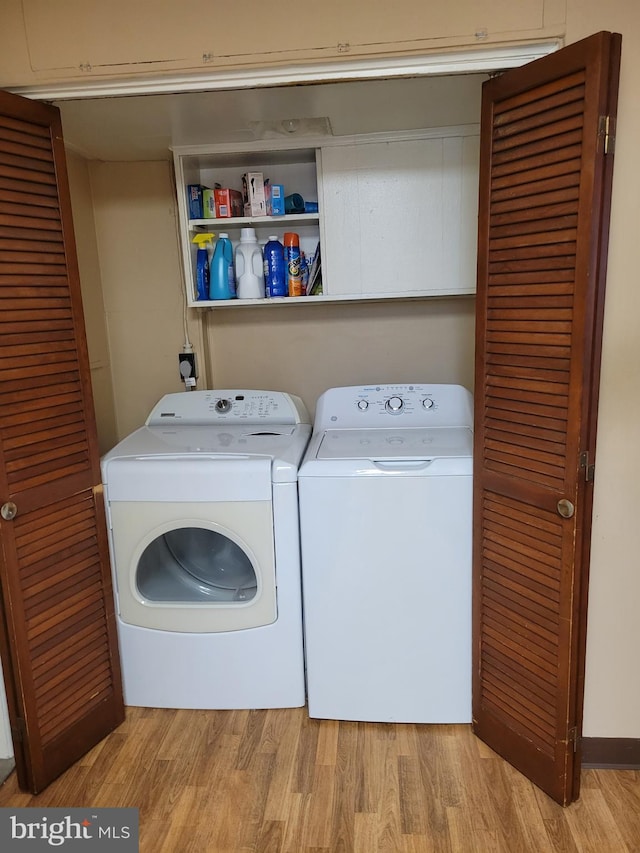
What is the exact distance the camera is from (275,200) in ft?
8.00

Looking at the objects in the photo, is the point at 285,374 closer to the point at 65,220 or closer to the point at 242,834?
the point at 65,220

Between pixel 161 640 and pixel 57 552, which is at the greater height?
pixel 57 552

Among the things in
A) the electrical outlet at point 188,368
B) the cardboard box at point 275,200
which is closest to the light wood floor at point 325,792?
the electrical outlet at point 188,368

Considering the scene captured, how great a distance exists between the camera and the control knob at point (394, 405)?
93.7 inches

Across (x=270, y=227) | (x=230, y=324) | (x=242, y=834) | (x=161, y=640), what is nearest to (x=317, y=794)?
Result: (x=242, y=834)

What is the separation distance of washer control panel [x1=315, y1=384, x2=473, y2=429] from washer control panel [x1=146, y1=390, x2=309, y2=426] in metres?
0.15

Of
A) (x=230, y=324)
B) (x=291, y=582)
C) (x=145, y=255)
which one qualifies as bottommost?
(x=291, y=582)

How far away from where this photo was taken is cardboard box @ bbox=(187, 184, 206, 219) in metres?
2.45

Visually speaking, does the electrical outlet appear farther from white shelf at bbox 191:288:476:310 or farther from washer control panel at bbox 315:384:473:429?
washer control panel at bbox 315:384:473:429

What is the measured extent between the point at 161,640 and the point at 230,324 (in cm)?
139

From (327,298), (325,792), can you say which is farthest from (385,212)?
(325,792)

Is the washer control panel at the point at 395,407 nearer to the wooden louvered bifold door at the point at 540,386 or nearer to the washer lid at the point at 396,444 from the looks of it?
the washer lid at the point at 396,444

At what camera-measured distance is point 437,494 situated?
191cm

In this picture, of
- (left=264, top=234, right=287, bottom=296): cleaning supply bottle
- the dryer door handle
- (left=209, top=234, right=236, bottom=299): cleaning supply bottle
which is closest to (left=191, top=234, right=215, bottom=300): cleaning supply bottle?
(left=209, top=234, right=236, bottom=299): cleaning supply bottle
